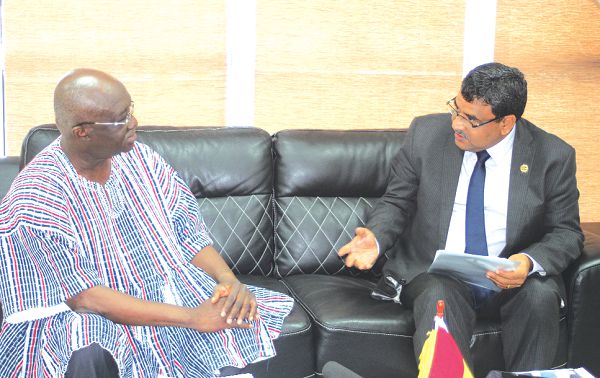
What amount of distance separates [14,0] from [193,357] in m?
1.96

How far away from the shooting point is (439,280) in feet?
8.88

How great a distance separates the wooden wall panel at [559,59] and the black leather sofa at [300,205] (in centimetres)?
109

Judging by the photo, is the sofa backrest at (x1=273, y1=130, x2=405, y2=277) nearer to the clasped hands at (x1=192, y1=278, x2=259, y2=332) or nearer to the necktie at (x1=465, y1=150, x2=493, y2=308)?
the necktie at (x1=465, y1=150, x2=493, y2=308)

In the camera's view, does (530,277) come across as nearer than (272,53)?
Yes

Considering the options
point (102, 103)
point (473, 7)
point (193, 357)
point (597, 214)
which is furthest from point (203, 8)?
point (597, 214)

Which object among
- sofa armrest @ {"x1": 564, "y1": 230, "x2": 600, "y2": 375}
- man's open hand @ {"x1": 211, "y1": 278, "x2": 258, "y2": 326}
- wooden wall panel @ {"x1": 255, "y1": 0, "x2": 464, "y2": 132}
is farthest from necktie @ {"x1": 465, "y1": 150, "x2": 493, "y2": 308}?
wooden wall panel @ {"x1": 255, "y1": 0, "x2": 464, "y2": 132}

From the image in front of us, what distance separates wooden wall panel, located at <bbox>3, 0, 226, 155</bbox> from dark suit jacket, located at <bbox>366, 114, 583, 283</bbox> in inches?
46.0

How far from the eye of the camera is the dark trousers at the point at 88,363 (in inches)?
83.4

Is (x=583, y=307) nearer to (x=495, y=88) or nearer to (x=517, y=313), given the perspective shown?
(x=517, y=313)

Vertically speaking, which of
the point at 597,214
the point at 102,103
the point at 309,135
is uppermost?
the point at 102,103

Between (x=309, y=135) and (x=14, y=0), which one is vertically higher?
(x=14, y=0)

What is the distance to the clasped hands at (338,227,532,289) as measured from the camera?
2.64 meters

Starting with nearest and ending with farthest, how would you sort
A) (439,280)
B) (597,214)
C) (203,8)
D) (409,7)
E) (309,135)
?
(439,280) < (309,135) < (203,8) < (409,7) < (597,214)

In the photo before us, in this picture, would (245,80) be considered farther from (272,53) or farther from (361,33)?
(361,33)
